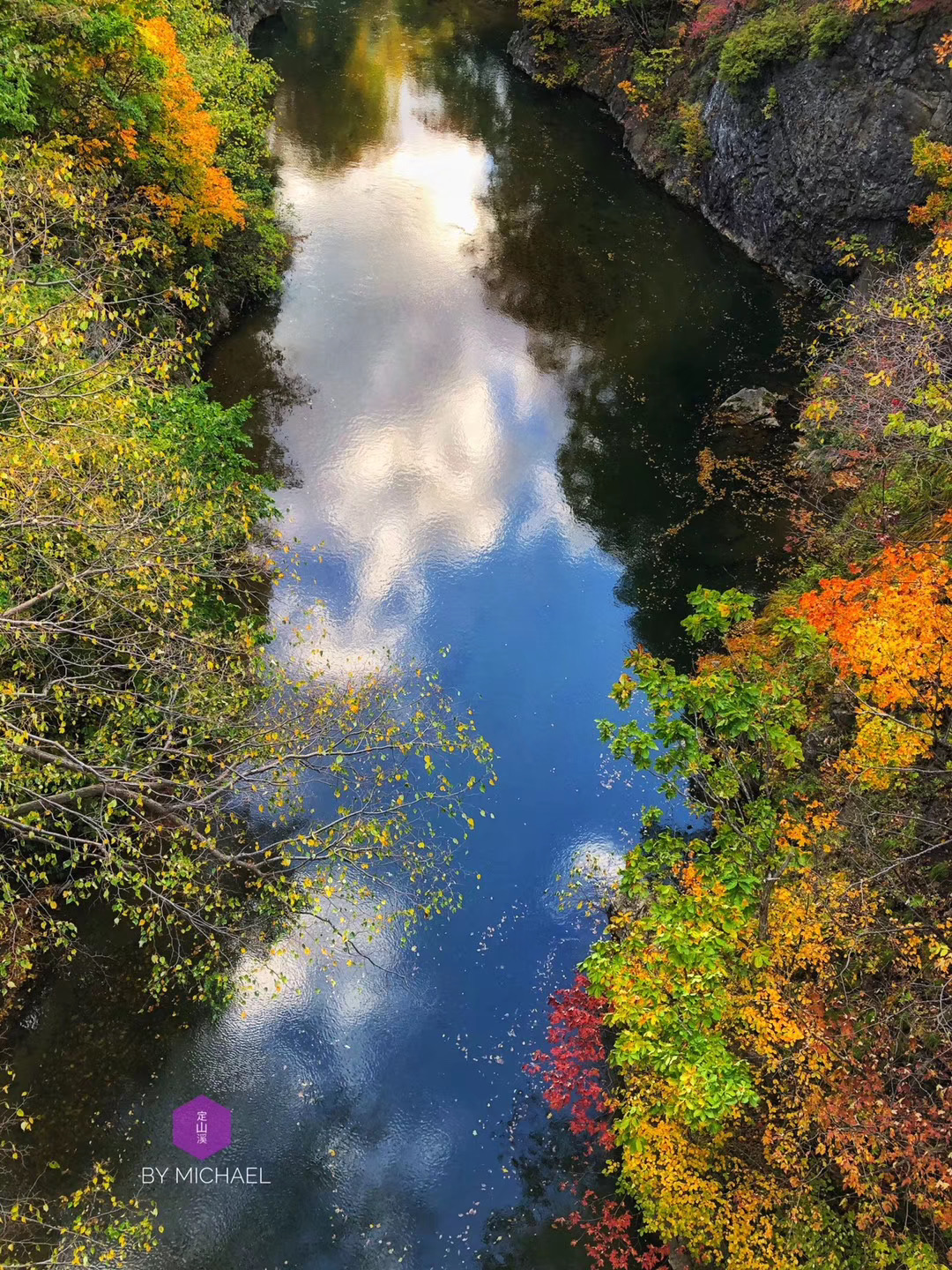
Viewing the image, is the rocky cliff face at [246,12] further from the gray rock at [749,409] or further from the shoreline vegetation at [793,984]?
the shoreline vegetation at [793,984]

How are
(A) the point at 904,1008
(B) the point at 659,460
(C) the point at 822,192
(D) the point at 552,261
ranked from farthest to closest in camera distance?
(D) the point at 552,261 → (C) the point at 822,192 → (B) the point at 659,460 → (A) the point at 904,1008

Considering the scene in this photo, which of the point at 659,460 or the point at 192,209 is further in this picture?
the point at 659,460

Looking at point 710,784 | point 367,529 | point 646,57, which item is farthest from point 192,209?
point 646,57

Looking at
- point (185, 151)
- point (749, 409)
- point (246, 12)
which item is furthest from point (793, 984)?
point (246, 12)

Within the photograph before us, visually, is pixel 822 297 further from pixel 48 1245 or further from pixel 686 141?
pixel 48 1245

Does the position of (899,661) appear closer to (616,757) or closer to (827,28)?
(616,757)

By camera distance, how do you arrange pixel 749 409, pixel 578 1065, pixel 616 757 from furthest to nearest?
1. pixel 749 409
2. pixel 578 1065
3. pixel 616 757

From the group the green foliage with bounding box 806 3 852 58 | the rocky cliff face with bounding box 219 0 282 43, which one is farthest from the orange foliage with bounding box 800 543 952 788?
the rocky cliff face with bounding box 219 0 282 43
